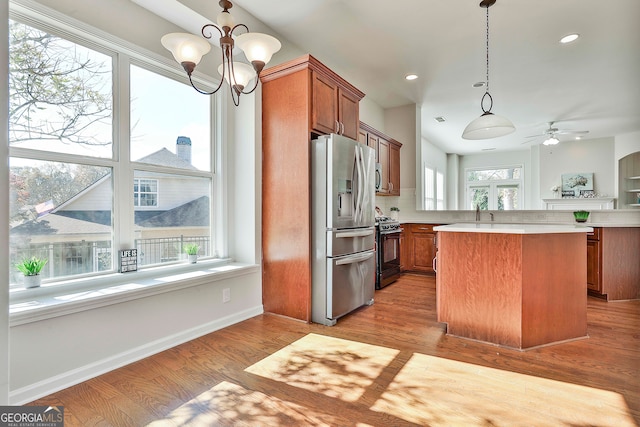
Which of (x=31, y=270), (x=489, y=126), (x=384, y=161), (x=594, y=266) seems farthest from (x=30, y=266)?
(x=594, y=266)

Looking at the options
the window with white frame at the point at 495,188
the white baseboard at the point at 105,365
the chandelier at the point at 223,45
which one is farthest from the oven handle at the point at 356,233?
the window with white frame at the point at 495,188

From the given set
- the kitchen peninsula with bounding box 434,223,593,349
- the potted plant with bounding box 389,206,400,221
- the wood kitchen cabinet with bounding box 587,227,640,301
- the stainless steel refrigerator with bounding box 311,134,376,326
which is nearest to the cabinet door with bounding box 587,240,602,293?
the wood kitchen cabinet with bounding box 587,227,640,301

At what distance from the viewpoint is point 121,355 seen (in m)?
2.21

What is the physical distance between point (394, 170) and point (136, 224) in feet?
14.1

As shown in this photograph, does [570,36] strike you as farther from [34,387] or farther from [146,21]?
[34,387]

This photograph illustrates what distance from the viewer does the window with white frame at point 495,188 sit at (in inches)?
391

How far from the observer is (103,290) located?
2205mm

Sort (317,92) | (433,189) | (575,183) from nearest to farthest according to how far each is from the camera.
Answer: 1. (317,92)
2. (575,183)
3. (433,189)

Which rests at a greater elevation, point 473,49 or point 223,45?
point 473,49

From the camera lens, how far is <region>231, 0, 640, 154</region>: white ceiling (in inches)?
125

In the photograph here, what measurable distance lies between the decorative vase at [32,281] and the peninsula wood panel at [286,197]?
1.79 metres

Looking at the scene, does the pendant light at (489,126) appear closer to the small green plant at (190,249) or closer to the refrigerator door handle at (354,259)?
the refrigerator door handle at (354,259)

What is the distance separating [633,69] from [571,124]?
114 inches

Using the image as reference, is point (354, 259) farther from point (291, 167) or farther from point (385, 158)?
point (385, 158)
